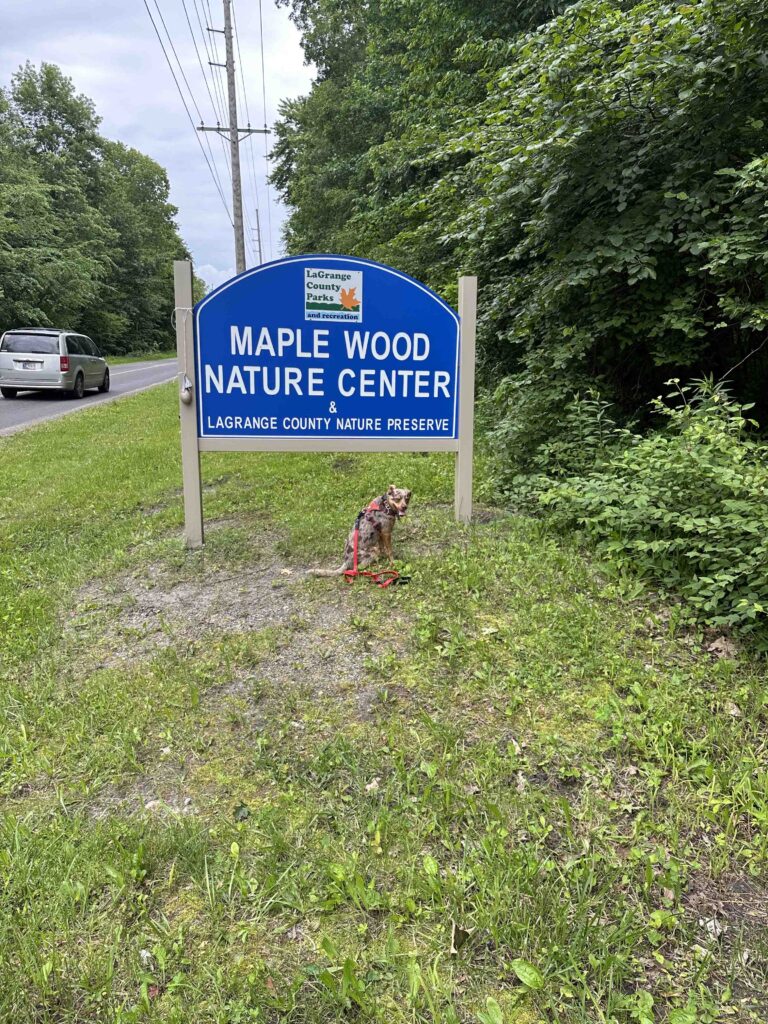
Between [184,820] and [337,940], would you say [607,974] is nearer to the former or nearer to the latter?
[337,940]

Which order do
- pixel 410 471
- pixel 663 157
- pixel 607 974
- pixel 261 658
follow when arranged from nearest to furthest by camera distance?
pixel 607 974, pixel 261 658, pixel 663 157, pixel 410 471

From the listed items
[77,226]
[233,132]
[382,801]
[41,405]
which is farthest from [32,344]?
[77,226]

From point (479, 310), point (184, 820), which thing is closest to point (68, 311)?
point (479, 310)

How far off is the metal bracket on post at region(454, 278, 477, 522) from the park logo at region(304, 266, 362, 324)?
0.71 metres

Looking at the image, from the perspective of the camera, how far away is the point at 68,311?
31.1 metres

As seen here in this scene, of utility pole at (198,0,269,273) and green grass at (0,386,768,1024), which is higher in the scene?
utility pole at (198,0,269,273)

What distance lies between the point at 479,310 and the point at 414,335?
3.04m

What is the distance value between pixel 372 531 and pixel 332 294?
1544 millimetres

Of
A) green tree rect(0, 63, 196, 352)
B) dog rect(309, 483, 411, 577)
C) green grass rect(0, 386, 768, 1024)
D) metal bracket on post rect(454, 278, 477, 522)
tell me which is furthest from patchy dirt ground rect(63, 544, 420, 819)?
green tree rect(0, 63, 196, 352)

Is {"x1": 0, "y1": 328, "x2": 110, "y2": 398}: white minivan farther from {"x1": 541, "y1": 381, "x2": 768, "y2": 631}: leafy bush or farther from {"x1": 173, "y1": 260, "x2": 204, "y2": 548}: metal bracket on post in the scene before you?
{"x1": 541, "y1": 381, "x2": 768, "y2": 631}: leafy bush

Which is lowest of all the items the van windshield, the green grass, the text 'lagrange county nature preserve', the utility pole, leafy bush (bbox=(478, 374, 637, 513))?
the green grass

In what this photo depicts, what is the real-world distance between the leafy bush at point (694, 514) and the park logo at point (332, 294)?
1.71m

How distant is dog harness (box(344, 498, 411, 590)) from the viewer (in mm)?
3504

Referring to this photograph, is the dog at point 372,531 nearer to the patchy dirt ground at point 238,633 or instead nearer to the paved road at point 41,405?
the patchy dirt ground at point 238,633
